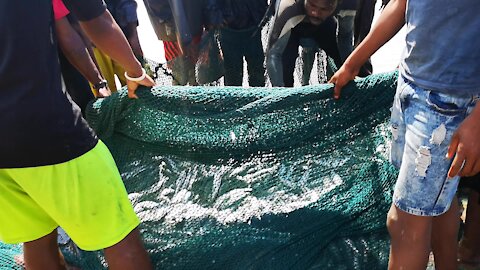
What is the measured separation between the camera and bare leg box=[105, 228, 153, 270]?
6.15ft

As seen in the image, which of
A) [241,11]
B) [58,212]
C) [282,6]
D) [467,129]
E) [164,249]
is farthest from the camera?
[241,11]

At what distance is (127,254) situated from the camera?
189cm

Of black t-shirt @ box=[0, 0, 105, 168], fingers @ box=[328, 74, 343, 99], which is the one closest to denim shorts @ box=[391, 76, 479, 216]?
fingers @ box=[328, 74, 343, 99]

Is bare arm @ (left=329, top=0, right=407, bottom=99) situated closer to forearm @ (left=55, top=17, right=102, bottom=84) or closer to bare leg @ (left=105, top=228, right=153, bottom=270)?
bare leg @ (left=105, top=228, right=153, bottom=270)

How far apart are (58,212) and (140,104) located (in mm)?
823

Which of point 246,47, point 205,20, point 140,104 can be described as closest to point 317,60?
point 246,47

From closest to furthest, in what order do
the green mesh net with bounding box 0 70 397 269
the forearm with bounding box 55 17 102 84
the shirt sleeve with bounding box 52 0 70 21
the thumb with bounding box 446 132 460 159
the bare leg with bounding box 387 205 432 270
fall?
the thumb with bounding box 446 132 460 159 → the bare leg with bounding box 387 205 432 270 → the green mesh net with bounding box 0 70 397 269 → the forearm with bounding box 55 17 102 84 → the shirt sleeve with bounding box 52 0 70 21

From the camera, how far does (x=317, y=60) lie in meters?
3.93

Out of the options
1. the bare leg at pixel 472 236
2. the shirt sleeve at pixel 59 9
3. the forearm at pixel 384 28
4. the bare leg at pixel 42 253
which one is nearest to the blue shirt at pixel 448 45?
the forearm at pixel 384 28

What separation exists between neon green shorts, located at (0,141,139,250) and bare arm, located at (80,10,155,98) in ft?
1.51

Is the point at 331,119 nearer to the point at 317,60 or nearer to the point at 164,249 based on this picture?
the point at 164,249

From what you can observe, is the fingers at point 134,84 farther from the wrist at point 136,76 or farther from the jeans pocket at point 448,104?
the jeans pocket at point 448,104

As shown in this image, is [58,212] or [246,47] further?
→ [246,47]

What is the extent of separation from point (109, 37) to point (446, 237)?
1575mm
